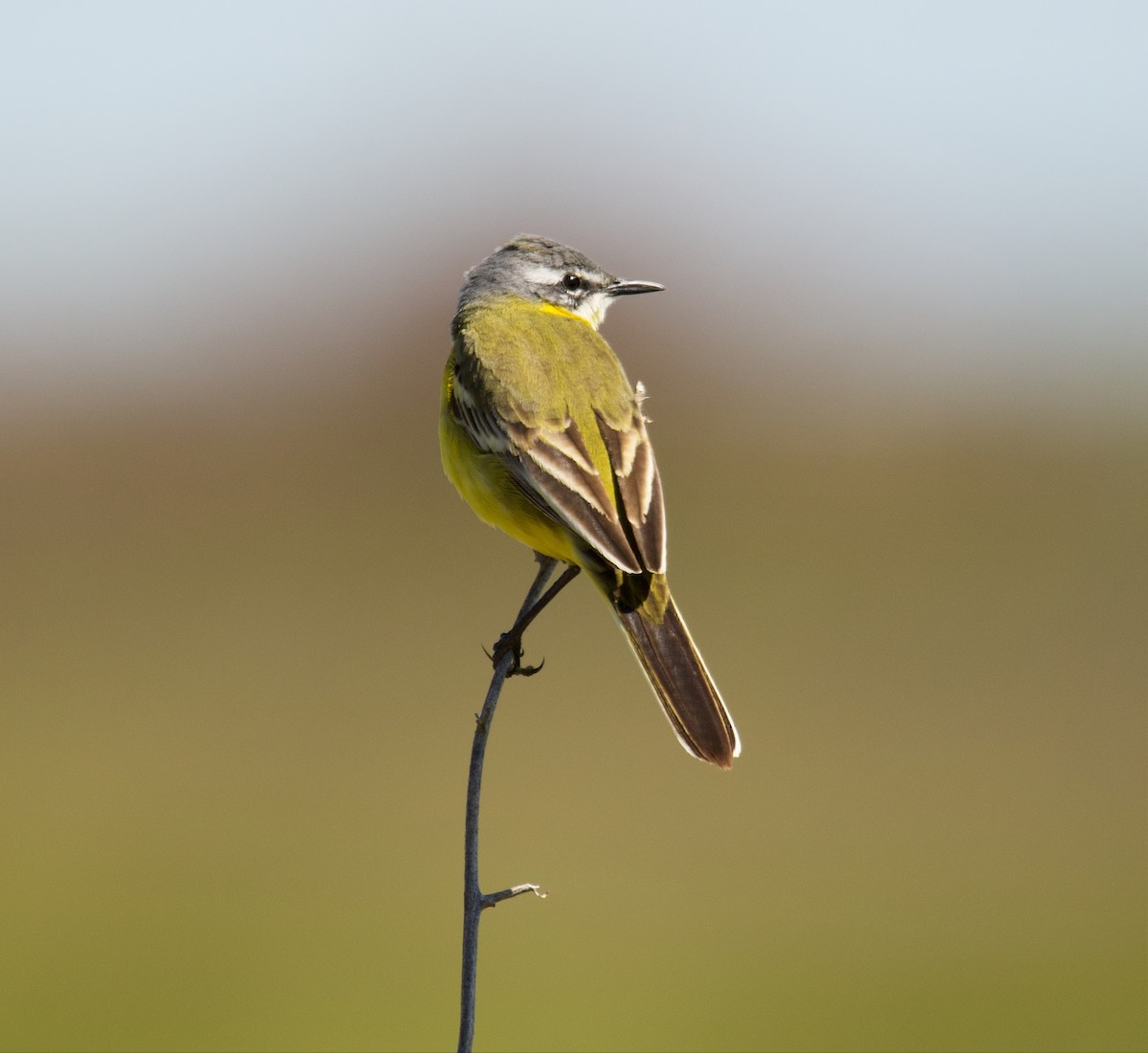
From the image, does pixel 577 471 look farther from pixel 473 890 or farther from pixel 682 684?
pixel 473 890

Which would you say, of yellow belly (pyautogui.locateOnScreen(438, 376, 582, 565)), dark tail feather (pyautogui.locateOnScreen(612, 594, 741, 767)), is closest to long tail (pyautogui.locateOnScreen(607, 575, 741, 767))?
dark tail feather (pyautogui.locateOnScreen(612, 594, 741, 767))

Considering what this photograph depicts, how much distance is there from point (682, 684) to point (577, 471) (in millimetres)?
938

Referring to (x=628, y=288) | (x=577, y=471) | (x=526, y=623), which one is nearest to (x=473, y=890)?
(x=526, y=623)

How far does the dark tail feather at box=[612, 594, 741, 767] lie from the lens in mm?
4809

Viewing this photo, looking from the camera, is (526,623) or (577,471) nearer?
(526,623)

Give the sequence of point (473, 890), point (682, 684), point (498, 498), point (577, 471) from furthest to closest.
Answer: point (498, 498) < point (577, 471) < point (682, 684) < point (473, 890)

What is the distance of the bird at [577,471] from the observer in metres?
5.11

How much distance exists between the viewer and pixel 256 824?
1964 cm

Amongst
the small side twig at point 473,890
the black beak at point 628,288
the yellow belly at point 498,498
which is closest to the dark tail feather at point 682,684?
the yellow belly at point 498,498

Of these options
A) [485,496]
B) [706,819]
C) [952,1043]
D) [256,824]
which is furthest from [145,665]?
[485,496]

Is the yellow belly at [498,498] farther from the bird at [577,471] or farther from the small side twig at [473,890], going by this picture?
the small side twig at [473,890]

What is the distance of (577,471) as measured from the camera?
217 inches

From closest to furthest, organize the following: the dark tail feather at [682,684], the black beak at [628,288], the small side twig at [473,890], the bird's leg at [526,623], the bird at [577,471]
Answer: the small side twig at [473,890] → the bird's leg at [526,623] → the dark tail feather at [682,684] → the bird at [577,471] → the black beak at [628,288]

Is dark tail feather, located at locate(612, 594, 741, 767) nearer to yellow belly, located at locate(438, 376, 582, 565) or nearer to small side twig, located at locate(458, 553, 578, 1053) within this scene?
yellow belly, located at locate(438, 376, 582, 565)
